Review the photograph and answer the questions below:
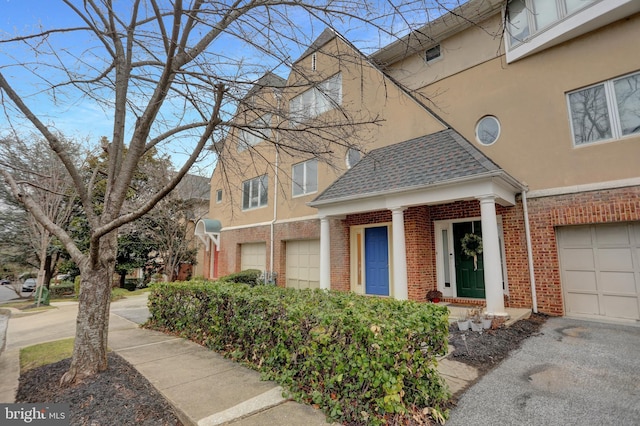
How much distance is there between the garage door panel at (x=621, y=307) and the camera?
6.33 m

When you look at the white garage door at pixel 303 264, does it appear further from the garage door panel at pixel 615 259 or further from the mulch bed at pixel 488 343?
the garage door panel at pixel 615 259

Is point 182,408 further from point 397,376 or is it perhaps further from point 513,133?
point 513,133

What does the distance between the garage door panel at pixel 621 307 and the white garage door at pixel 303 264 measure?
800 cm

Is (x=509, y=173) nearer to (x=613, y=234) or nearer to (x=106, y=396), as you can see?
(x=613, y=234)

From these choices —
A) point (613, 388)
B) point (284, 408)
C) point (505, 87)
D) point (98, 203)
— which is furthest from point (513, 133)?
point (98, 203)

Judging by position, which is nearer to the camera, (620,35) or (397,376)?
(397,376)

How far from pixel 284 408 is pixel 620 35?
9444mm

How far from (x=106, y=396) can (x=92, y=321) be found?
3.29ft

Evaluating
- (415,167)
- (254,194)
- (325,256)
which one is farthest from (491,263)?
(254,194)

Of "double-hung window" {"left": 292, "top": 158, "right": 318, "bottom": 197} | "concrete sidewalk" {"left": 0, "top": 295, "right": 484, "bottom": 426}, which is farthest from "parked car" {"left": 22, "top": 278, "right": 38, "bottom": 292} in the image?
"double-hung window" {"left": 292, "top": 158, "right": 318, "bottom": 197}

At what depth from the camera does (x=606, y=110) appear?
670cm

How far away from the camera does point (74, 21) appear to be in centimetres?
427

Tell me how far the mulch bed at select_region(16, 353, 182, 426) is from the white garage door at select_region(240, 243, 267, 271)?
9864 millimetres

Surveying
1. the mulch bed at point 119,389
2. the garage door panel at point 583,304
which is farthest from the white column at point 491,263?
the garage door panel at point 583,304
